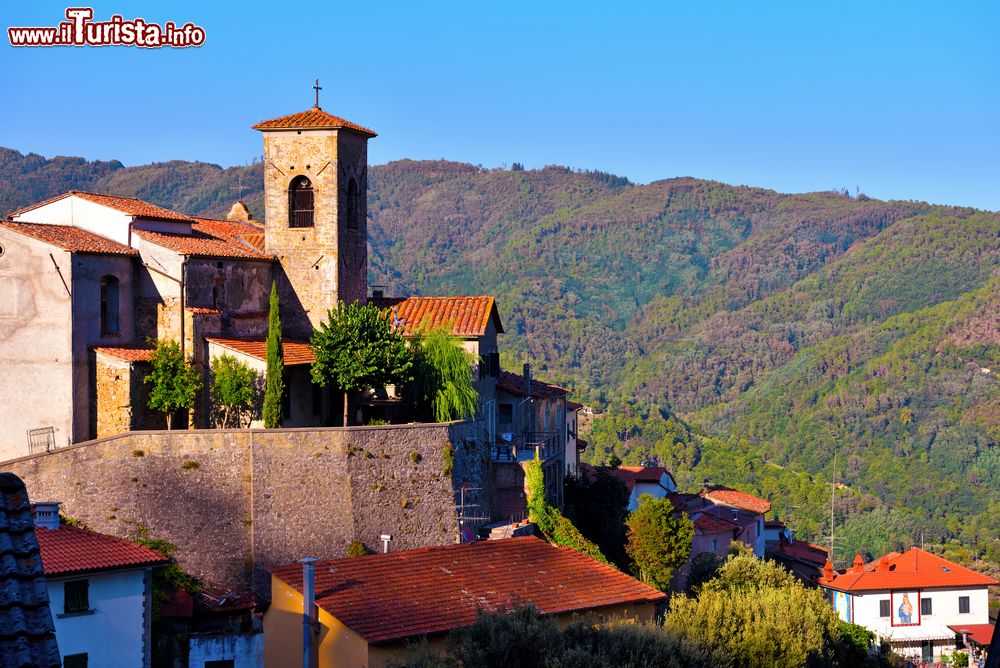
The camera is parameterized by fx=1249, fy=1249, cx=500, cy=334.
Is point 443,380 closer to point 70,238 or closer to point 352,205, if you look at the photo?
point 352,205

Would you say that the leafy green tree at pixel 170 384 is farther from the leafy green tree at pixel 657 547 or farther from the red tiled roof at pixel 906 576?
the red tiled roof at pixel 906 576

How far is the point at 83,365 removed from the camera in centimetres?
3111

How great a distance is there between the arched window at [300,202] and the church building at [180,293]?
0.03 meters

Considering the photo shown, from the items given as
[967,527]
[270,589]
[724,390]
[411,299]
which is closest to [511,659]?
[270,589]

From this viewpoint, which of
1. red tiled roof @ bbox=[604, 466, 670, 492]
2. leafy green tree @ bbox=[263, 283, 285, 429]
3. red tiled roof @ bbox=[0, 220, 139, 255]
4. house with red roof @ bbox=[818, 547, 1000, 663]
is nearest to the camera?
red tiled roof @ bbox=[0, 220, 139, 255]

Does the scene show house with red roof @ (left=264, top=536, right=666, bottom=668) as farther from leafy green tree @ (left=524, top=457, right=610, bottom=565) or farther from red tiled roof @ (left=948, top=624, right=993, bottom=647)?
red tiled roof @ (left=948, top=624, right=993, bottom=647)

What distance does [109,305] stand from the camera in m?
32.3

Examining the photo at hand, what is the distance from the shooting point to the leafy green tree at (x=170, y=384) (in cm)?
3125

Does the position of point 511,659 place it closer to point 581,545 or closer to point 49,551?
point 49,551

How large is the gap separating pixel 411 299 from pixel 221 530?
1045cm

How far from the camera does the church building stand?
3094 cm

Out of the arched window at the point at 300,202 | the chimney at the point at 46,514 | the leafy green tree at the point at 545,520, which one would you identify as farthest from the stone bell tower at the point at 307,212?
the chimney at the point at 46,514

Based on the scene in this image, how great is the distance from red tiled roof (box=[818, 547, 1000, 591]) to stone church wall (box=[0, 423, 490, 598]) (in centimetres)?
3053

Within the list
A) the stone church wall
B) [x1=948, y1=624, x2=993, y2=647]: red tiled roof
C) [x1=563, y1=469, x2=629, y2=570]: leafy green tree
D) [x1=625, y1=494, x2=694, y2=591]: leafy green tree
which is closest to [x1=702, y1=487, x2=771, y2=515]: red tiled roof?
[x1=948, y1=624, x2=993, y2=647]: red tiled roof
